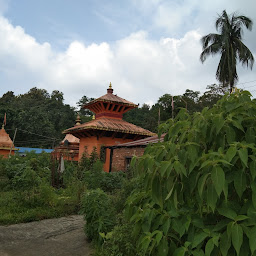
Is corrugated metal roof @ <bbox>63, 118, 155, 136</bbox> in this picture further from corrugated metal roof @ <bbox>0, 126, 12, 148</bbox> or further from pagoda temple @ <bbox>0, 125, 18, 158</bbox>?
corrugated metal roof @ <bbox>0, 126, 12, 148</bbox>

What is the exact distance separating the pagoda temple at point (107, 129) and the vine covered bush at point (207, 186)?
48.7ft

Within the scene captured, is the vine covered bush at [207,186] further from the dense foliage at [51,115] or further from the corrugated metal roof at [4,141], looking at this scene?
the dense foliage at [51,115]

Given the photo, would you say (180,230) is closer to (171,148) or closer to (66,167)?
(171,148)

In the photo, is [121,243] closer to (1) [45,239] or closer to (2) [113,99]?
(1) [45,239]

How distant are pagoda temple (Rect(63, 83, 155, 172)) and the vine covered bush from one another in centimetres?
1484

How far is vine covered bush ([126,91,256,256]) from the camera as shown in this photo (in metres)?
1.59

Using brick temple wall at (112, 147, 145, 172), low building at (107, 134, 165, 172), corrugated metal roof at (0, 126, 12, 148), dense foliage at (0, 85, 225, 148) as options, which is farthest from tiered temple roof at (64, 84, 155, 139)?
dense foliage at (0, 85, 225, 148)

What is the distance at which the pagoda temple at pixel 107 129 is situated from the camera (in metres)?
17.5

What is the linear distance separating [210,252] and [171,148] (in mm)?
711

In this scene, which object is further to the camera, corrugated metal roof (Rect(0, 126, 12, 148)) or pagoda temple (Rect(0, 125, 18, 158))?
corrugated metal roof (Rect(0, 126, 12, 148))

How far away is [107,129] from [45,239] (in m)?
11.3

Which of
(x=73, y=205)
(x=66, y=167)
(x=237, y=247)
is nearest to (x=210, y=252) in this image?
(x=237, y=247)

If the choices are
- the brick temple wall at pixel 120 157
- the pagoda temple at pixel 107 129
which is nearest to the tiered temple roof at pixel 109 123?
the pagoda temple at pixel 107 129

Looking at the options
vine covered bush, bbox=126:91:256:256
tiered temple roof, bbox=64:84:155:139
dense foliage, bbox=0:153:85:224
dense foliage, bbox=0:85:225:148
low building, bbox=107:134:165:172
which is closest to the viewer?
vine covered bush, bbox=126:91:256:256
